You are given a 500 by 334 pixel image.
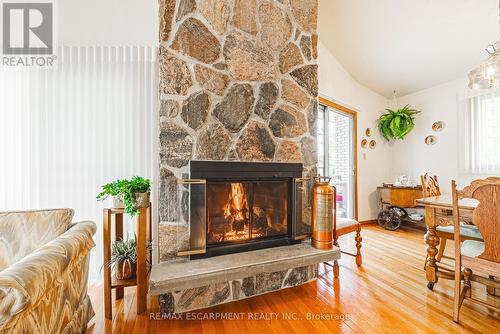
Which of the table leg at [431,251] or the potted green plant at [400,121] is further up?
the potted green plant at [400,121]

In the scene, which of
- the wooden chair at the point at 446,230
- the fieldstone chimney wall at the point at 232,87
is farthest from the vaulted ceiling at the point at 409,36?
the wooden chair at the point at 446,230

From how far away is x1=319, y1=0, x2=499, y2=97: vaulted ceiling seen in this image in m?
2.62

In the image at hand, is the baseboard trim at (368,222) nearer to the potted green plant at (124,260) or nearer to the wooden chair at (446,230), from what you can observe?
the wooden chair at (446,230)

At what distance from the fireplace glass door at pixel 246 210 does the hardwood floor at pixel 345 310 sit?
53 centimetres

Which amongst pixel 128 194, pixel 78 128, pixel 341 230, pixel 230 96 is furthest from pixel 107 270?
pixel 341 230

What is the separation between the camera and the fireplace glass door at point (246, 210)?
1.85 m

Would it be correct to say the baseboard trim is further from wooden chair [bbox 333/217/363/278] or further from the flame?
the flame

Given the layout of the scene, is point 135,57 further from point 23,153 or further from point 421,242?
point 421,242

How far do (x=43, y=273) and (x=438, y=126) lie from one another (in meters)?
5.23

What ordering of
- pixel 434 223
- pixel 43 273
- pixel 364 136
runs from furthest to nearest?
pixel 364 136, pixel 434 223, pixel 43 273

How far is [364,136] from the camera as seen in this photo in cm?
423

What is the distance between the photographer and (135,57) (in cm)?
219

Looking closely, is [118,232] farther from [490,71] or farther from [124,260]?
[490,71]

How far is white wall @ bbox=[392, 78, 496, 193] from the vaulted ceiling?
0.71 ft
